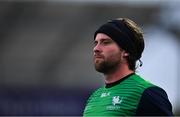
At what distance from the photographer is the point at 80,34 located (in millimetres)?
22109

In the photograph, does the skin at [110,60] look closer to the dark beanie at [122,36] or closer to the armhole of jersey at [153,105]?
the dark beanie at [122,36]

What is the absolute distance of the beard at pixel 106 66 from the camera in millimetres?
5414

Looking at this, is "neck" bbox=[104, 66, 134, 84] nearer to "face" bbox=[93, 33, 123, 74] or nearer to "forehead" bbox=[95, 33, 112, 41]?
"face" bbox=[93, 33, 123, 74]

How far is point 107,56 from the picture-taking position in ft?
17.8

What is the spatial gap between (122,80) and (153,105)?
38 cm

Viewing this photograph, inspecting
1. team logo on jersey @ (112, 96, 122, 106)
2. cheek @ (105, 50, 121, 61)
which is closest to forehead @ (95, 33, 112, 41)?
cheek @ (105, 50, 121, 61)

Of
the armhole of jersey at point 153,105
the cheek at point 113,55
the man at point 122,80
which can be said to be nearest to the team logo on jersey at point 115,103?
the man at point 122,80

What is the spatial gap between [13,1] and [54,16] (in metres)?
2.24

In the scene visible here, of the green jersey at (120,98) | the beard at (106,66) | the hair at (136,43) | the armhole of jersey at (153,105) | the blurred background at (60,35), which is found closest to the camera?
the armhole of jersey at (153,105)

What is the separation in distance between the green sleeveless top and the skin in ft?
0.18

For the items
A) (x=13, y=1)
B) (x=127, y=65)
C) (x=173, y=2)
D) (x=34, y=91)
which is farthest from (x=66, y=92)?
(x=127, y=65)

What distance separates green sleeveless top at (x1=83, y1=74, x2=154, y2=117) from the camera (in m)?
5.25

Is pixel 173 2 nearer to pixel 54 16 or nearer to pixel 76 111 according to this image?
pixel 54 16

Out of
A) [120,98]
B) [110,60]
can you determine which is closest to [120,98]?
[120,98]
